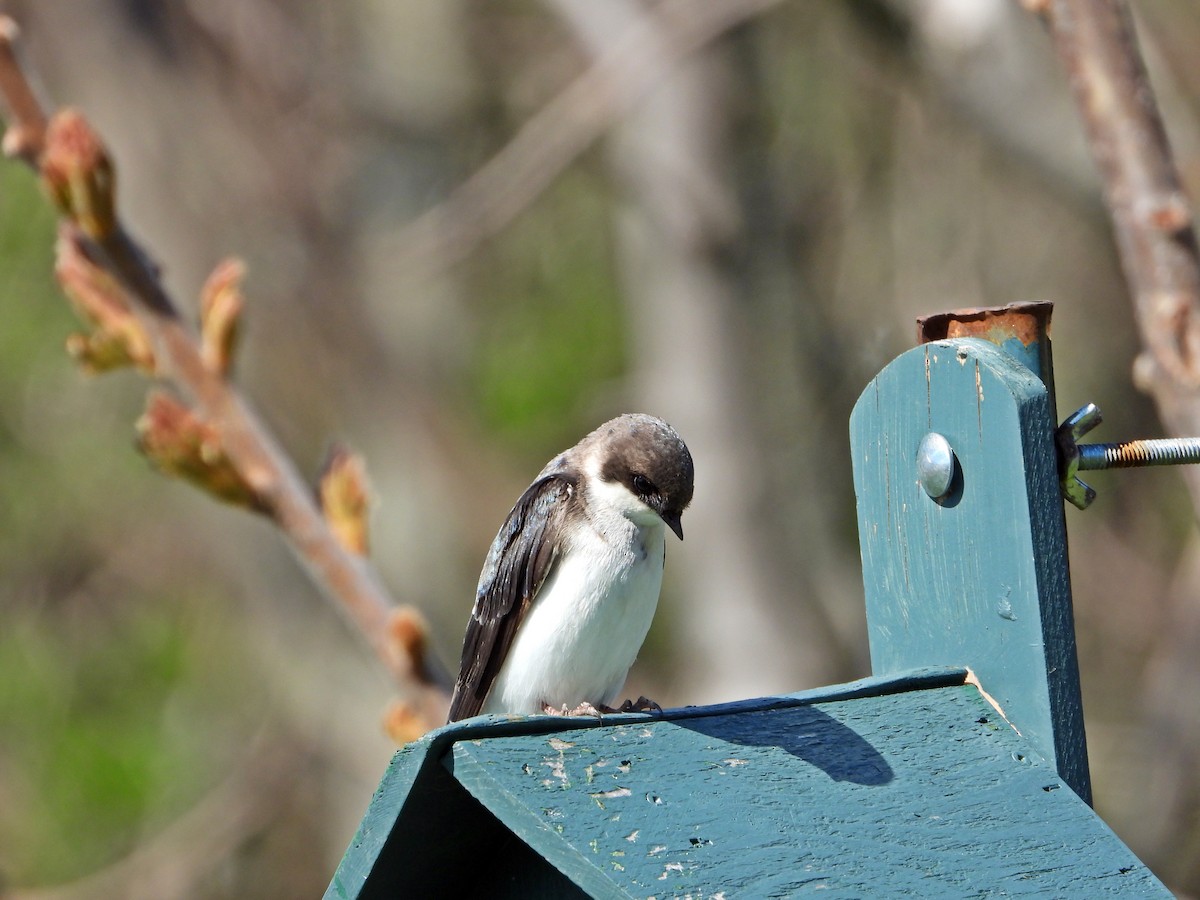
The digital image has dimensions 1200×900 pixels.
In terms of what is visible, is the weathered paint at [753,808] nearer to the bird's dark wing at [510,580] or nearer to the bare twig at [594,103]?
the bird's dark wing at [510,580]

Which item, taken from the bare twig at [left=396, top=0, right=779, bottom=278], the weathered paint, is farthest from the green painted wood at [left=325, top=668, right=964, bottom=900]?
the bare twig at [left=396, top=0, right=779, bottom=278]

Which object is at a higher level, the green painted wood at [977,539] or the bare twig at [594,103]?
the bare twig at [594,103]

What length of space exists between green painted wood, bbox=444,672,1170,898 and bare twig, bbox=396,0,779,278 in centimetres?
441

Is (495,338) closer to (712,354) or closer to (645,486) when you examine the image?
(712,354)

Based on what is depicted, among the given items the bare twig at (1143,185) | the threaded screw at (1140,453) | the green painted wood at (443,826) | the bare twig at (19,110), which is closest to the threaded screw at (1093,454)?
the threaded screw at (1140,453)

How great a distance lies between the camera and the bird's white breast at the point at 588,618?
11.3 ft

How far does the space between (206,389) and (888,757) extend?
166 cm

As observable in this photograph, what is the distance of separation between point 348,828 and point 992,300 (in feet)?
17.5

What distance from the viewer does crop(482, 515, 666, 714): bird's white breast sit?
3.45 meters

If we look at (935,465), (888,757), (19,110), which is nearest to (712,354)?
(19,110)

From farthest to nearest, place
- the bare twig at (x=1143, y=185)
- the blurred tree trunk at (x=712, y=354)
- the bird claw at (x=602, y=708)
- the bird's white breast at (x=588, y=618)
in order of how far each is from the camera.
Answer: the blurred tree trunk at (x=712, y=354)
the bare twig at (x=1143, y=185)
the bird's white breast at (x=588, y=618)
the bird claw at (x=602, y=708)

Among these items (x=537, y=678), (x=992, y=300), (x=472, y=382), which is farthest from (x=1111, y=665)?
(x=537, y=678)

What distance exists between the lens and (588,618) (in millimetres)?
3438

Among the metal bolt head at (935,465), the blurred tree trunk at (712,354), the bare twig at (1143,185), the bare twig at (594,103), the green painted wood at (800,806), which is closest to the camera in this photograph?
the green painted wood at (800,806)
